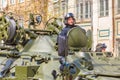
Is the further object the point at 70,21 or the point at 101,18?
the point at 101,18

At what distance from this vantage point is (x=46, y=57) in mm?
7973

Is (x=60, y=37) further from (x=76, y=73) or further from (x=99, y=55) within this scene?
(x=99, y=55)

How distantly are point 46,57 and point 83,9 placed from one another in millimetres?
20292

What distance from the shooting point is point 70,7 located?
29.0m

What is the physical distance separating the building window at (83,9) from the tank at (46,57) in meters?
17.3

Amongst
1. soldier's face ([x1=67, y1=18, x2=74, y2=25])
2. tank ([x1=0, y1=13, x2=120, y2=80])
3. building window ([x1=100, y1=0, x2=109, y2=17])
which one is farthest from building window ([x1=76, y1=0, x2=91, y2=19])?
soldier's face ([x1=67, y1=18, x2=74, y2=25])

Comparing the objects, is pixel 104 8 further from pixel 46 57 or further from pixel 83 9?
pixel 46 57

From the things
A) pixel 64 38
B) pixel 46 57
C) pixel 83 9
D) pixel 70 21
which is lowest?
pixel 46 57

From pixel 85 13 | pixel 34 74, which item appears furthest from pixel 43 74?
pixel 85 13

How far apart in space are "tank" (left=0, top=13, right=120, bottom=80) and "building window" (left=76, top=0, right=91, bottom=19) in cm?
1732

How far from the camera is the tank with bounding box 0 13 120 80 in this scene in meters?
7.27

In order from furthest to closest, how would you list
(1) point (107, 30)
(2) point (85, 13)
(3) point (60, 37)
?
1. (2) point (85, 13)
2. (1) point (107, 30)
3. (3) point (60, 37)

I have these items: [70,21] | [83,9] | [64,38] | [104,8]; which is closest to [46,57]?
[64,38]

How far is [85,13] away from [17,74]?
2018 cm
